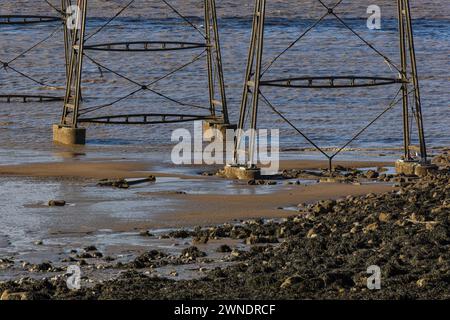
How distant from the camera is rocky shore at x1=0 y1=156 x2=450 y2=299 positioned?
1362 cm

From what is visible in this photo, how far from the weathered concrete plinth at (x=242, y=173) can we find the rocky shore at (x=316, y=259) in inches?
133

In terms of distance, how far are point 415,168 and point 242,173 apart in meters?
2.64

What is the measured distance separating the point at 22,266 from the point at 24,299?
2222 mm

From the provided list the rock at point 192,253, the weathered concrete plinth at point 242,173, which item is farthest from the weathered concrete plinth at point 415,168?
the rock at point 192,253

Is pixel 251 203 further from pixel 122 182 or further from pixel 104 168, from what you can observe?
pixel 104 168

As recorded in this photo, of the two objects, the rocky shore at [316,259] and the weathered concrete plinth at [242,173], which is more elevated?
the weathered concrete plinth at [242,173]

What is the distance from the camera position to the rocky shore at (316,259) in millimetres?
13625

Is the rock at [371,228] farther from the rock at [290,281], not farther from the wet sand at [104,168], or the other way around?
the wet sand at [104,168]

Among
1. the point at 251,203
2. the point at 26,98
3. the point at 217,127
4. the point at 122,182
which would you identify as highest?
the point at 26,98

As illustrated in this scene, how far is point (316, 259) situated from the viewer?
598 inches

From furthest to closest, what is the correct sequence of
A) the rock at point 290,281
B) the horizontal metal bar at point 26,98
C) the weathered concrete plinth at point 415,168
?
the horizontal metal bar at point 26,98 < the weathered concrete plinth at point 415,168 < the rock at point 290,281

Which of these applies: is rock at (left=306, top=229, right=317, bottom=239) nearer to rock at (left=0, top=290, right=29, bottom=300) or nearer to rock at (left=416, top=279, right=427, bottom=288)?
rock at (left=416, top=279, right=427, bottom=288)

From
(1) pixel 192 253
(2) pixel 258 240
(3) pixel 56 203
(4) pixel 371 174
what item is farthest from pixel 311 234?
(4) pixel 371 174

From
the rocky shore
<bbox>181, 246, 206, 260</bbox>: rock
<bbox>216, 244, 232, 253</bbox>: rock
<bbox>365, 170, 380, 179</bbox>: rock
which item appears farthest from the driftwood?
<bbox>181, 246, 206, 260</bbox>: rock
